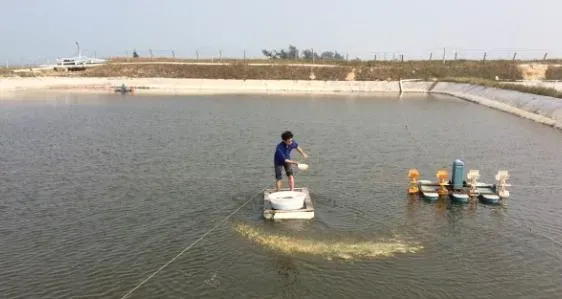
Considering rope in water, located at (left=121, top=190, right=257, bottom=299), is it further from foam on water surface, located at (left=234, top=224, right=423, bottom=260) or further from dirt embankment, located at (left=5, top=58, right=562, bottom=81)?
dirt embankment, located at (left=5, top=58, right=562, bottom=81)

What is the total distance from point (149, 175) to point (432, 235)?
10974 mm

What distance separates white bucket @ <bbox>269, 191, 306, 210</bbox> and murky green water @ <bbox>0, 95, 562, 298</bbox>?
1.86 ft

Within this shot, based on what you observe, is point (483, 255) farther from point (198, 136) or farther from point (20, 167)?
point (198, 136)

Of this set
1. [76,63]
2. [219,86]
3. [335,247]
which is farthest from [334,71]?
[335,247]

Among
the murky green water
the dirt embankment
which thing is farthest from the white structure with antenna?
the murky green water

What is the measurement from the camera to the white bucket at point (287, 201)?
14.7 m

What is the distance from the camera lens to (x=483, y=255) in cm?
1247

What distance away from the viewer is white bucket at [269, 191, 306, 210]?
1466cm

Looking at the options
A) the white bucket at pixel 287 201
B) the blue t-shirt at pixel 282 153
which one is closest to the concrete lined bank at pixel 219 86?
the blue t-shirt at pixel 282 153

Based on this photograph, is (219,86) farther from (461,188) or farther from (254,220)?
(254,220)

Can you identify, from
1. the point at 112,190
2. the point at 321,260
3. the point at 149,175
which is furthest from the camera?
the point at 149,175

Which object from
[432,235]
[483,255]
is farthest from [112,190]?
[483,255]

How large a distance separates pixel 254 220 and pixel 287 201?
3.49 feet

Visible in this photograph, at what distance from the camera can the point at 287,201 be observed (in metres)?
14.6
